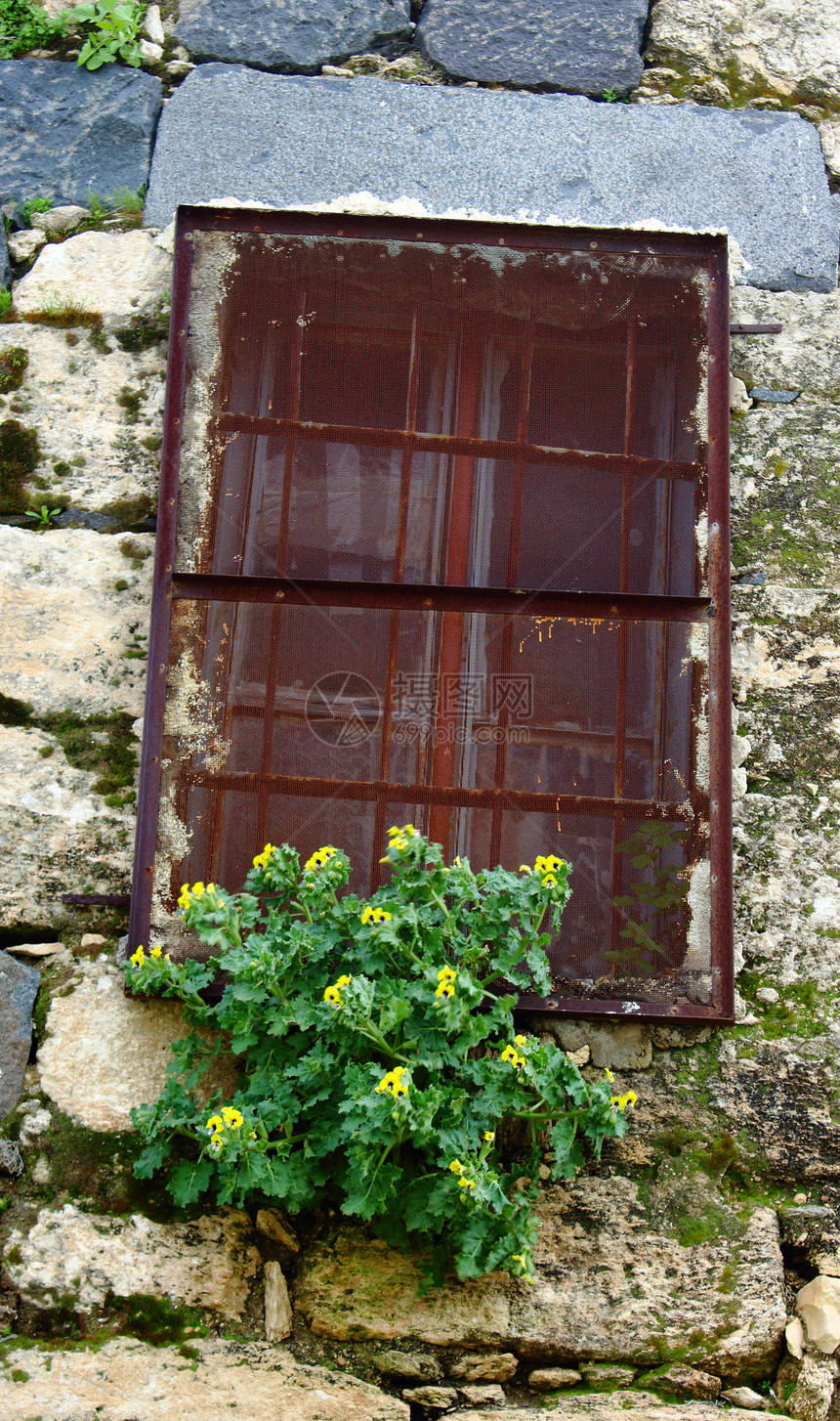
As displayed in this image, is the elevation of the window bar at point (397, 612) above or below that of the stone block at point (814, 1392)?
above

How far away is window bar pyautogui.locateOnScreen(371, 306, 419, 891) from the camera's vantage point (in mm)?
2209

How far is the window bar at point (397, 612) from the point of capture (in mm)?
2209

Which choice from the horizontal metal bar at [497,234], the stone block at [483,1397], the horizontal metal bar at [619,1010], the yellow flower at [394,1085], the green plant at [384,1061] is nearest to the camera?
the yellow flower at [394,1085]

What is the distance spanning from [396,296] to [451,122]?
0.69 metres

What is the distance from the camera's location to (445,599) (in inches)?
90.8

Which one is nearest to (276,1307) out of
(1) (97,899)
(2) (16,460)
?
(1) (97,899)

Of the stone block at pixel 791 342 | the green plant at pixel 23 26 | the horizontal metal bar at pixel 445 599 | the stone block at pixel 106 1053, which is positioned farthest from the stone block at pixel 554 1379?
the green plant at pixel 23 26

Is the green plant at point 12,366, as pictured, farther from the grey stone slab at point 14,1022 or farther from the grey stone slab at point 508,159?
the grey stone slab at point 14,1022

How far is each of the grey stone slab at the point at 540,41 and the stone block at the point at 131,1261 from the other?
3.00 metres

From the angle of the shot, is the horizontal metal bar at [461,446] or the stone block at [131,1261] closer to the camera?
the stone block at [131,1261]

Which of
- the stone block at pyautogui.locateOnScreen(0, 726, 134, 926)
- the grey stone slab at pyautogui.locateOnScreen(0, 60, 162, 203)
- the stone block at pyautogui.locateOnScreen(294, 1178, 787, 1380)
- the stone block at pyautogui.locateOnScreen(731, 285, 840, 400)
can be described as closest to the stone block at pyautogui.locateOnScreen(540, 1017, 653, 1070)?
the stone block at pyautogui.locateOnScreen(294, 1178, 787, 1380)

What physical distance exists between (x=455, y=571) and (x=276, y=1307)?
1542 millimetres

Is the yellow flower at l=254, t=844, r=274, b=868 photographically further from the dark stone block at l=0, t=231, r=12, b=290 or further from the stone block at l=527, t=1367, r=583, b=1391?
the dark stone block at l=0, t=231, r=12, b=290

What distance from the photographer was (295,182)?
2.69m
